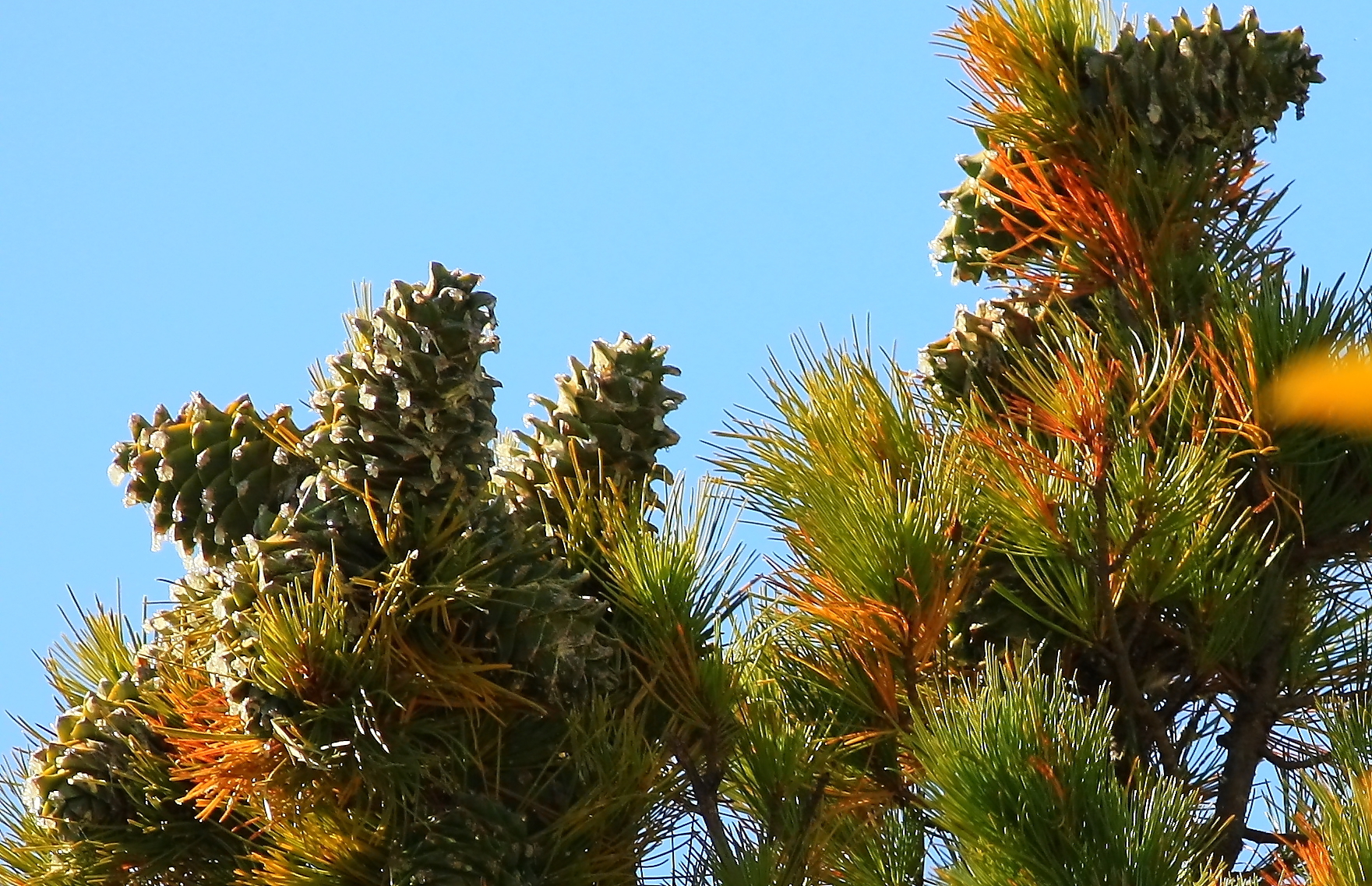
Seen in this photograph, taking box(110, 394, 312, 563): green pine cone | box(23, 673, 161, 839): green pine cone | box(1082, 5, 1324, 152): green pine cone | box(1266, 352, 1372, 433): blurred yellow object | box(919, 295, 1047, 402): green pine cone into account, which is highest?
box(1082, 5, 1324, 152): green pine cone

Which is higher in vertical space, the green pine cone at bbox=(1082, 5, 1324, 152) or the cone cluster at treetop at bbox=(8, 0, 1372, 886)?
the green pine cone at bbox=(1082, 5, 1324, 152)

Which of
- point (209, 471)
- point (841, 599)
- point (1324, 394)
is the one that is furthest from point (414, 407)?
point (1324, 394)

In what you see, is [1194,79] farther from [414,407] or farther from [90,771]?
[90,771]

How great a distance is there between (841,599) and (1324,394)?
0.47 metres

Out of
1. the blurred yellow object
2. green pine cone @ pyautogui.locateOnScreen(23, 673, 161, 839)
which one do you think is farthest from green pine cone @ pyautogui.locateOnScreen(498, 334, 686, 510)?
the blurred yellow object

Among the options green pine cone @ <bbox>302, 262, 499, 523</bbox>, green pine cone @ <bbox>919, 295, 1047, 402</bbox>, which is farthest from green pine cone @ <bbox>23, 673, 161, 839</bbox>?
green pine cone @ <bbox>919, 295, 1047, 402</bbox>

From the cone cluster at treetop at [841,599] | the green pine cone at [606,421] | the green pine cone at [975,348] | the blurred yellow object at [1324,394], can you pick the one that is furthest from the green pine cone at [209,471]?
the blurred yellow object at [1324,394]

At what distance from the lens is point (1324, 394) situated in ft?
5.65

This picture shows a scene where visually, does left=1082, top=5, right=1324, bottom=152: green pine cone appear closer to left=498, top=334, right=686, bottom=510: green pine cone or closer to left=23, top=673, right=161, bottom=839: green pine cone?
left=498, top=334, right=686, bottom=510: green pine cone

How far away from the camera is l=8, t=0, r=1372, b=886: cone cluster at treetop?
5.06 feet

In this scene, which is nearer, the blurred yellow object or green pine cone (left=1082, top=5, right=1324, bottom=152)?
the blurred yellow object

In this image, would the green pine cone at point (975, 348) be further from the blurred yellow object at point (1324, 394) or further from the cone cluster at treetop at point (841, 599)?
the blurred yellow object at point (1324, 394)

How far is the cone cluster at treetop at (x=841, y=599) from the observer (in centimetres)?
154

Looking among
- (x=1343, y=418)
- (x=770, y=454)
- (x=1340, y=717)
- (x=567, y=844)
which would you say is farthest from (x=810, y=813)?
(x=1343, y=418)
